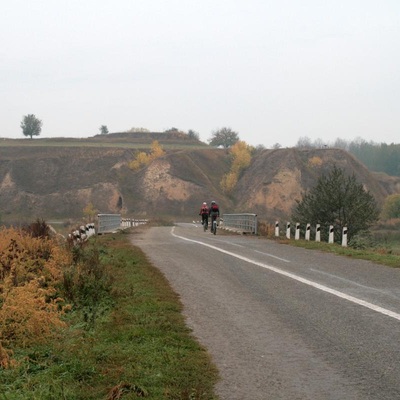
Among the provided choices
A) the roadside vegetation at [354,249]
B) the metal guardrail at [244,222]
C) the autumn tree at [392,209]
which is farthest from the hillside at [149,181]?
the roadside vegetation at [354,249]

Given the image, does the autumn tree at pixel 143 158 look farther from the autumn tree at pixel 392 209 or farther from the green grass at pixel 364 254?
the green grass at pixel 364 254

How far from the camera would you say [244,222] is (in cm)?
4062

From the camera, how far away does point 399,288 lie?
1259cm

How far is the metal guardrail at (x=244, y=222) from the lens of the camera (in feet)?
124

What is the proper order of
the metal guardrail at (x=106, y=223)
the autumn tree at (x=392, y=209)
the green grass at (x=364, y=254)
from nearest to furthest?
the green grass at (x=364, y=254)
the metal guardrail at (x=106, y=223)
the autumn tree at (x=392, y=209)

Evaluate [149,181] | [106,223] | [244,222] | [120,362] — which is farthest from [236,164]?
[120,362]

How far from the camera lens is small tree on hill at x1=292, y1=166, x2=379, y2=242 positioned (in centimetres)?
4503

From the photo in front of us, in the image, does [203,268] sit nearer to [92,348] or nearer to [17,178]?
[92,348]

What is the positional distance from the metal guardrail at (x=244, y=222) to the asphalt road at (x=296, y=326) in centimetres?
2068

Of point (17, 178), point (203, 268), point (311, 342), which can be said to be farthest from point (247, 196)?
point (311, 342)

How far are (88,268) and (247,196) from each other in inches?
4591

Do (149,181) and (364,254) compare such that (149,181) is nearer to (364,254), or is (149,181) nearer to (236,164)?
(236,164)

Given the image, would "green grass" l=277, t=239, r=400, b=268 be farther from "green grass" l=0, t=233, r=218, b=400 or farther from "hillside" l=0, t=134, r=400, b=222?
"hillside" l=0, t=134, r=400, b=222

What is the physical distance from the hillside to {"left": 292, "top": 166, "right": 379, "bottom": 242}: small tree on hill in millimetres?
65533
